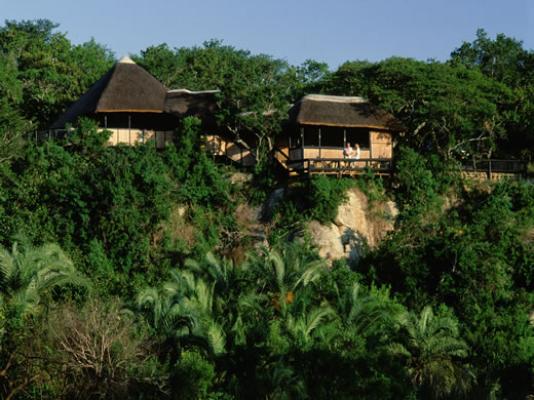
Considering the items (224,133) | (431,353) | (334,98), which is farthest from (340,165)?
(431,353)

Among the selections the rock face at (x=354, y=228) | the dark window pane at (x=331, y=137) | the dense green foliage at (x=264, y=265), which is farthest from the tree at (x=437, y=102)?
the rock face at (x=354, y=228)

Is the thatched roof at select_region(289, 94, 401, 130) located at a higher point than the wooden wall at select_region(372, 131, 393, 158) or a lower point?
higher

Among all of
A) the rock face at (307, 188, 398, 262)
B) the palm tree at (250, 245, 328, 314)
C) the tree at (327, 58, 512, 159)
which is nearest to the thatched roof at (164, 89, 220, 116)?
the tree at (327, 58, 512, 159)

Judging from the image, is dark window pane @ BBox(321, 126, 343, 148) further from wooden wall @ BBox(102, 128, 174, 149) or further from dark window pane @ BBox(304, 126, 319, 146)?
wooden wall @ BBox(102, 128, 174, 149)

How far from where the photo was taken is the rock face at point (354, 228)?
98.8 feet

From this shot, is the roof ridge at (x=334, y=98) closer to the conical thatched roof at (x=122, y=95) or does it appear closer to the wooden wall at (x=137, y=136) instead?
the wooden wall at (x=137, y=136)

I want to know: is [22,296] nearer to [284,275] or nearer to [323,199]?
[284,275]

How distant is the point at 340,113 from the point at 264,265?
9624mm

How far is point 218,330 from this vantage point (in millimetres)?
22281

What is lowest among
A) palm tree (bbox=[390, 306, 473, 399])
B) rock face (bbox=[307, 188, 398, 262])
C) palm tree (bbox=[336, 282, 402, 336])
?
palm tree (bbox=[390, 306, 473, 399])

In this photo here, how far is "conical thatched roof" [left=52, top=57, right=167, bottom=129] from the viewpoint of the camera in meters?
34.4


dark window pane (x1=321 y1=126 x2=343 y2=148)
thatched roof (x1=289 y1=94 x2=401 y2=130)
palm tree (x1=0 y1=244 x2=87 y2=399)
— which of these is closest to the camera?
palm tree (x1=0 y1=244 x2=87 y2=399)

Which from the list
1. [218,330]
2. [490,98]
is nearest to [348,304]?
[218,330]

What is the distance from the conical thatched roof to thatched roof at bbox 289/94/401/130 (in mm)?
5572
